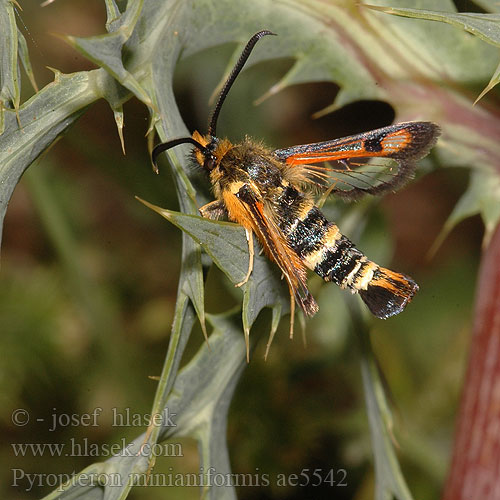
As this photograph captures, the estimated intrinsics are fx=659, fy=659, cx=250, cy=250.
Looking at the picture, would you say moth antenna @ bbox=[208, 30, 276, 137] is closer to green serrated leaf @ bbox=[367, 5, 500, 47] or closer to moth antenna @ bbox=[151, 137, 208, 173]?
moth antenna @ bbox=[151, 137, 208, 173]

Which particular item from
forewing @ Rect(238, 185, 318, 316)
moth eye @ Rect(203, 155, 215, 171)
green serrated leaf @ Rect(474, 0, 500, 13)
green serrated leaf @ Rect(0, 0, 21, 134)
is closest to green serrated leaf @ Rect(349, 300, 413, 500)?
forewing @ Rect(238, 185, 318, 316)

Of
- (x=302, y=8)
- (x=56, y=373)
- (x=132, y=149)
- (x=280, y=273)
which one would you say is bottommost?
(x=56, y=373)

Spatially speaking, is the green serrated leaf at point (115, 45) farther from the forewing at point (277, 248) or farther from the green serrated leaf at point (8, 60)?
the forewing at point (277, 248)

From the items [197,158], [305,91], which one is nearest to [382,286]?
[197,158]

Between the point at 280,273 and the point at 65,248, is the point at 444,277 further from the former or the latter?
the point at 280,273

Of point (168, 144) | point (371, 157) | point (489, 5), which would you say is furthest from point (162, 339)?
point (489, 5)

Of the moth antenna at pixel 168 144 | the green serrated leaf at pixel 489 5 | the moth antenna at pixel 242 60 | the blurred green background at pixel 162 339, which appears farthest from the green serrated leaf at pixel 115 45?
the blurred green background at pixel 162 339
